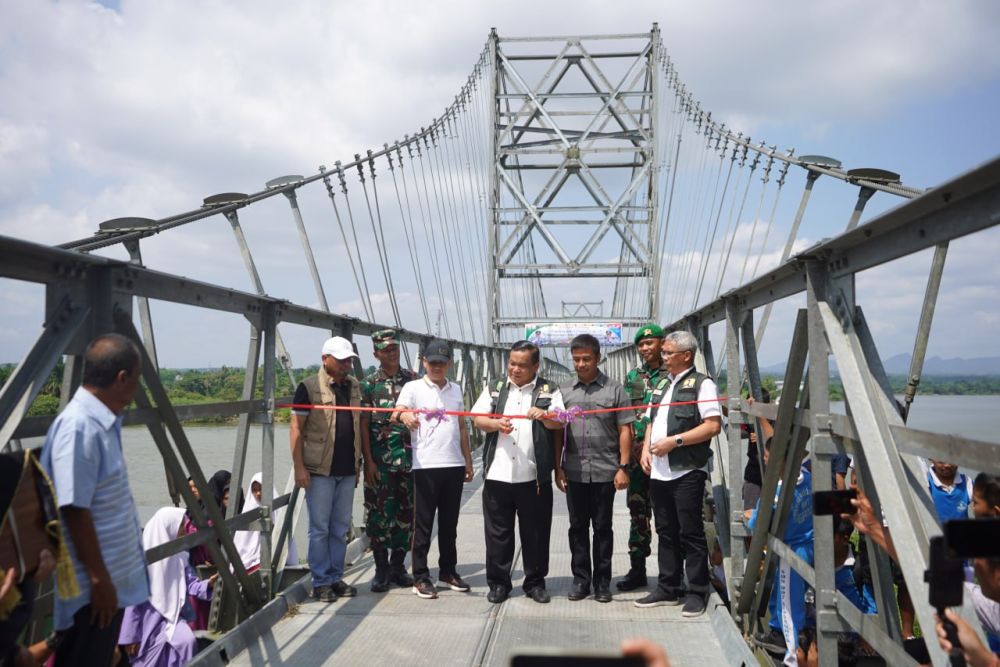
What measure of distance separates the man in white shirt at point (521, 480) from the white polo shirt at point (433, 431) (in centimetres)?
19

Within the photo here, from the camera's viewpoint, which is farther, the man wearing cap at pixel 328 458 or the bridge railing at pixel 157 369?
the man wearing cap at pixel 328 458

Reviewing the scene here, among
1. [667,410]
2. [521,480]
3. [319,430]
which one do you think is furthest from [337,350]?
[667,410]

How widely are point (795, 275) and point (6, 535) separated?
86.5 inches

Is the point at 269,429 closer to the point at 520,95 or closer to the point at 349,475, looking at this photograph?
the point at 349,475

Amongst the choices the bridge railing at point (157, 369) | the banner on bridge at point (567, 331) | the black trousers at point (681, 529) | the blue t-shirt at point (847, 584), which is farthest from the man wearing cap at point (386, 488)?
the banner on bridge at point (567, 331)

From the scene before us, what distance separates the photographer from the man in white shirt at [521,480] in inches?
152

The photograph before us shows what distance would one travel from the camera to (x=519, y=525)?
12.8 feet

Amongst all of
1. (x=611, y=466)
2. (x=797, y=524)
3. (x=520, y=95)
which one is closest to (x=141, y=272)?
(x=611, y=466)

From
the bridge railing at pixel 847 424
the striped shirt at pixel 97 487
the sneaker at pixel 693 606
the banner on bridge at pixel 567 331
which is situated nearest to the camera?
the bridge railing at pixel 847 424

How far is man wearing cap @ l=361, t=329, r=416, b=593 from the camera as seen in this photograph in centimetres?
408

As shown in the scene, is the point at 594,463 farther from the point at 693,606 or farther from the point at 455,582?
the point at 455,582

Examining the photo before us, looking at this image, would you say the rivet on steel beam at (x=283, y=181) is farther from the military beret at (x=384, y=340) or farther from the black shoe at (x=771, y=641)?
the black shoe at (x=771, y=641)

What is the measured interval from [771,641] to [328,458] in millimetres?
1998

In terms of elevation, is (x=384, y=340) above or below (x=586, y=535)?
above
